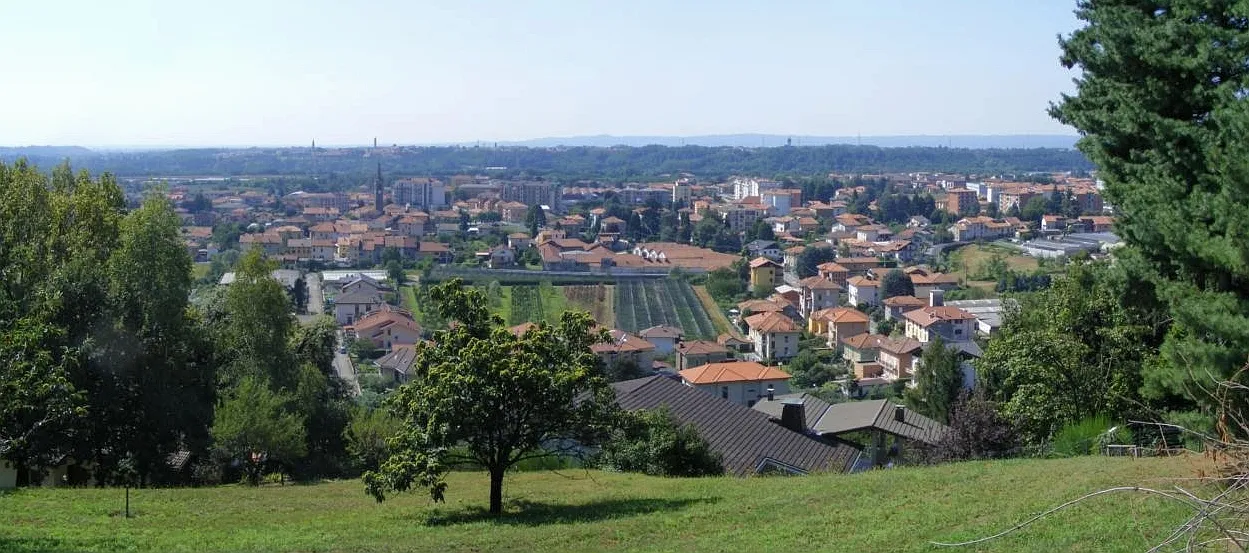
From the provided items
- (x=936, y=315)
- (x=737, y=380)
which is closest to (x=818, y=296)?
(x=936, y=315)

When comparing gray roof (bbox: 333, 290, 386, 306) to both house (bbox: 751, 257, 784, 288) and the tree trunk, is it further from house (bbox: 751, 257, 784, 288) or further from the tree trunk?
the tree trunk

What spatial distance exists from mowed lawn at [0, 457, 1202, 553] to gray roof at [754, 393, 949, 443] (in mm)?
4992

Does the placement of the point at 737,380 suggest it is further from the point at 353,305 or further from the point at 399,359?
the point at 353,305

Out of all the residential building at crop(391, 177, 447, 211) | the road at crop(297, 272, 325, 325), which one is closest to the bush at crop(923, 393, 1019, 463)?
the road at crop(297, 272, 325, 325)

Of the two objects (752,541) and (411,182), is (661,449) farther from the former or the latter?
(411,182)

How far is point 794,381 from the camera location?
32562mm

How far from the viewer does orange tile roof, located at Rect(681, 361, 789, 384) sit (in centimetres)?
2733

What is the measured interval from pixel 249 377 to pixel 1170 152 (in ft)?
34.2

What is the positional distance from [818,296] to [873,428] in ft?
109

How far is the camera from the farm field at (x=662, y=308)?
136 ft

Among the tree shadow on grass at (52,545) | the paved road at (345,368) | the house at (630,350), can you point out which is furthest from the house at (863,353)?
the tree shadow on grass at (52,545)

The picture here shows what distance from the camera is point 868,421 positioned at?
14453 mm

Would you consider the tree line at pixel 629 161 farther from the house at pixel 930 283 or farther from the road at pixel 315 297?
the house at pixel 930 283

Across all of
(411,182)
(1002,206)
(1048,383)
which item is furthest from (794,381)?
(411,182)
